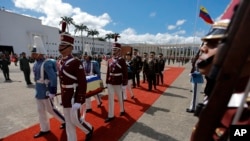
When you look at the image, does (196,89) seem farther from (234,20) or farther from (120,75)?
(234,20)

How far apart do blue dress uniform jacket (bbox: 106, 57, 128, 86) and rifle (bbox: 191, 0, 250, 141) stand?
190 inches

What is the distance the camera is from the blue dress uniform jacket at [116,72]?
18.3ft

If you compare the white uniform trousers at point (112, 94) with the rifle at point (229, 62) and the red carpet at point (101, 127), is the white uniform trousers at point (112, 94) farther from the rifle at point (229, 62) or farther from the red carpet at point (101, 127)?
the rifle at point (229, 62)

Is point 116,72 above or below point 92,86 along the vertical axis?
above

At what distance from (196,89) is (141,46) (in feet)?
345

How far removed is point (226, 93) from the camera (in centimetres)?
74

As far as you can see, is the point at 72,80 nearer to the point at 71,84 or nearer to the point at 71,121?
the point at 71,84

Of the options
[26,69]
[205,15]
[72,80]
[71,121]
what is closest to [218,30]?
[72,80]

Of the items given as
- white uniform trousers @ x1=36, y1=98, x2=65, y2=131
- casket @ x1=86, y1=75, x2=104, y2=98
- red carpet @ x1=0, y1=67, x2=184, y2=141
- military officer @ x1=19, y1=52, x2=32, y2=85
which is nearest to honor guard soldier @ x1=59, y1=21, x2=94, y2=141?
red carpet @ x1=0, y1=67, x2=184, y2=141

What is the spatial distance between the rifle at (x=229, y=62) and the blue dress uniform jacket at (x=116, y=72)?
4.82m

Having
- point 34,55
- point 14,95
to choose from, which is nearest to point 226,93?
point 34,55

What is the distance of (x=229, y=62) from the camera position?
0.72m

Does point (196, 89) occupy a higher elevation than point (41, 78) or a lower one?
lower

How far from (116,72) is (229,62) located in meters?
5.00
